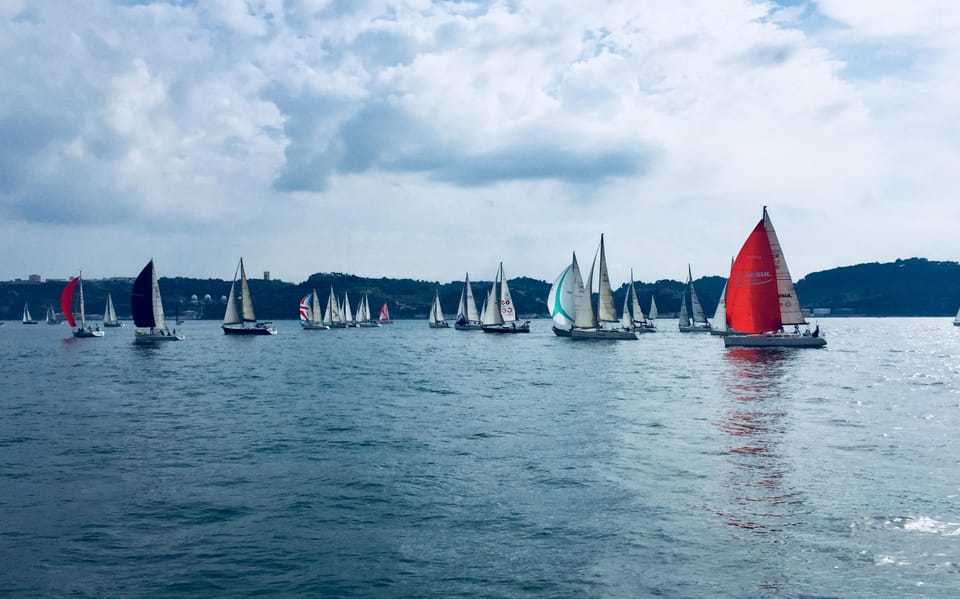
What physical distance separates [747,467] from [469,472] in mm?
7383

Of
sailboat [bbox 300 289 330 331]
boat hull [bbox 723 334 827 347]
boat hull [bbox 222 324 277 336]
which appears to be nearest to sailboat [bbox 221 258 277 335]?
boat hull [bbox 222 324 277 336]

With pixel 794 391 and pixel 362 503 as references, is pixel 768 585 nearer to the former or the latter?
pixel 362 503

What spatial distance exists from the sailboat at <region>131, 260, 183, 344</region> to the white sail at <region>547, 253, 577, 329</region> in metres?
44.9

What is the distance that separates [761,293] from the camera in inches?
2414

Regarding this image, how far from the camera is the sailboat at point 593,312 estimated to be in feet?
267

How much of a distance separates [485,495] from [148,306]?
2877 inches

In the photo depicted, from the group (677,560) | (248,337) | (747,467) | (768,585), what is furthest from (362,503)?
(248,337)

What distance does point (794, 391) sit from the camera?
1404 inches

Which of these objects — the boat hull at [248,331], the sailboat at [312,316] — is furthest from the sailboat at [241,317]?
the sailboat at [312,316]

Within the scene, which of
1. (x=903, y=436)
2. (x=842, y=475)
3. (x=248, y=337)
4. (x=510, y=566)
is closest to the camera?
(x=510, y=566)

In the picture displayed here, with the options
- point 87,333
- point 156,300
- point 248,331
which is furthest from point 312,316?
point 156,300

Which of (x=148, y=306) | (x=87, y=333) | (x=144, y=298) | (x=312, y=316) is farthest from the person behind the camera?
(x=312, y=316)

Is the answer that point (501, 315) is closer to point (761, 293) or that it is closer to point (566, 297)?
point (566, 297)

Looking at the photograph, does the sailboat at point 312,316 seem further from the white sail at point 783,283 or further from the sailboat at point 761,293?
the white sail at point 783,283
